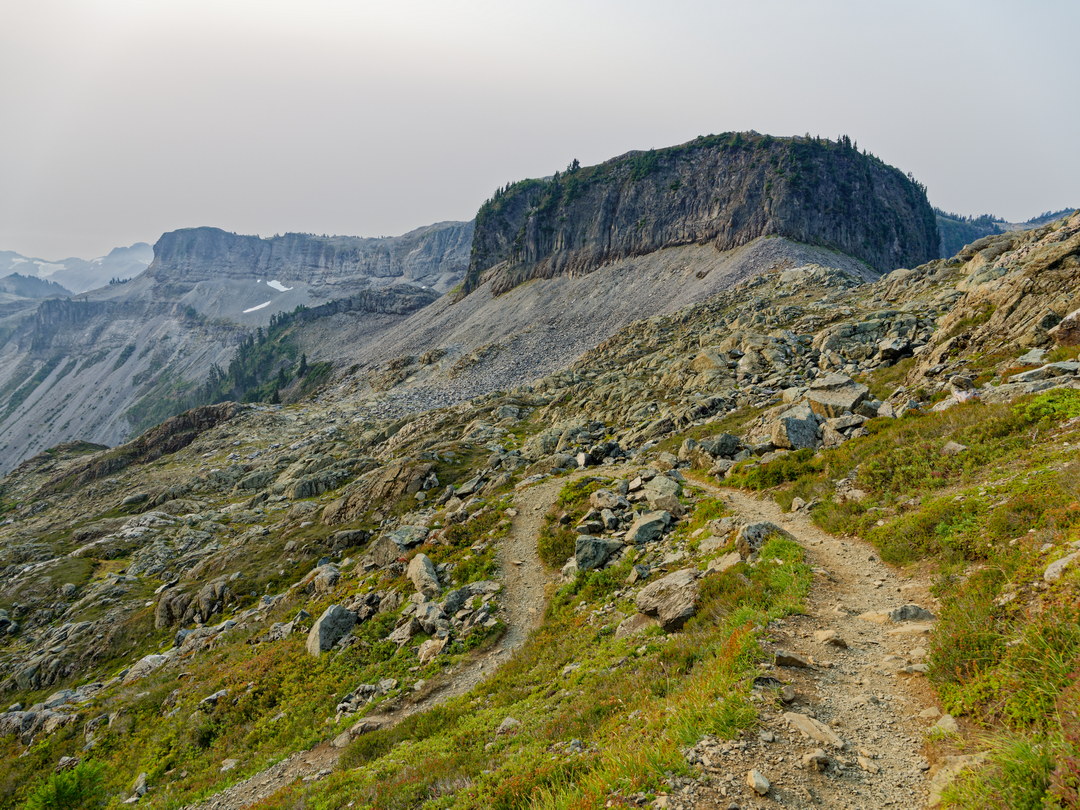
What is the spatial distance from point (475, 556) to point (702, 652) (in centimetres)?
1414

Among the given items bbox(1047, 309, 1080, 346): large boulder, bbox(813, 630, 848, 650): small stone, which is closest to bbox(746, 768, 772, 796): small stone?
bbox(813, 630, 848, 650): small stone

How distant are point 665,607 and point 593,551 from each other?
5832 millimetres

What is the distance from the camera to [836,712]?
290 inches

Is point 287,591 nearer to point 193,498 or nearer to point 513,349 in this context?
point 193,498

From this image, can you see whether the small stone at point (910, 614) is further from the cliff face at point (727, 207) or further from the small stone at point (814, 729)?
the cliff face at point (727, 207)

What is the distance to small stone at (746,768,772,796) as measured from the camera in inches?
231

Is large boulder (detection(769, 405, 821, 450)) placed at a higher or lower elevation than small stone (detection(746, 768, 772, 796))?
higher

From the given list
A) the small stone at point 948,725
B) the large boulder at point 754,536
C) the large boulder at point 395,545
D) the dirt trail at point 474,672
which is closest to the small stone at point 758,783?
the small stone at point 948,725

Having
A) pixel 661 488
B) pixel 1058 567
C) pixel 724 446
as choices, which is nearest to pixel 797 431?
pixel 724 446

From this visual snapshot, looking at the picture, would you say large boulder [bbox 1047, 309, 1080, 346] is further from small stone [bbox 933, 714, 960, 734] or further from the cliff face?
the cliff face

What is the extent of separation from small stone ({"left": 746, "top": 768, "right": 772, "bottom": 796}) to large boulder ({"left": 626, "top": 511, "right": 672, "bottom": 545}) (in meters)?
12.5

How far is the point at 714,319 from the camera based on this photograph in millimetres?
64188

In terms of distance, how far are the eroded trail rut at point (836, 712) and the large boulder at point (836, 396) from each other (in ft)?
32.1

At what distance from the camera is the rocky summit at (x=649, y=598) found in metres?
6.84
